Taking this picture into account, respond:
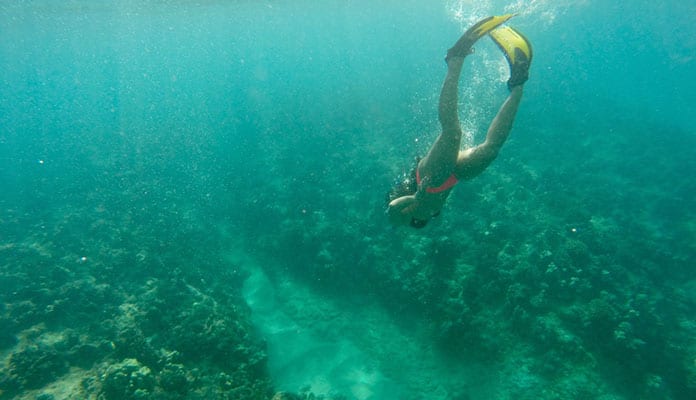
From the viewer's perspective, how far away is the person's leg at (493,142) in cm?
382

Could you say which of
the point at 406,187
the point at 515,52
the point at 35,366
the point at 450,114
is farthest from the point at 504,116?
the point at 35,366

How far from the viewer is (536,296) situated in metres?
8.02

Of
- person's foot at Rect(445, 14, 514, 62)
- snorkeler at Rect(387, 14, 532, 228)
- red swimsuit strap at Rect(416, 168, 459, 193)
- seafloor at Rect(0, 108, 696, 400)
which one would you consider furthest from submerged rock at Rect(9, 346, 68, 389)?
person's foot at Rect(445, 14, 514, 62)

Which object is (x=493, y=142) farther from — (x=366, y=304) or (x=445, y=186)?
(x=366, y=304)

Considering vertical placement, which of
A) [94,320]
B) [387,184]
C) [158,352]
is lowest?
[158,352]

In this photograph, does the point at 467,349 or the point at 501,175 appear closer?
the point at 467,349

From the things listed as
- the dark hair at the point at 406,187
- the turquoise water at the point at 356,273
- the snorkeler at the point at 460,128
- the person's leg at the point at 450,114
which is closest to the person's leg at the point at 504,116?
the snorkeler at the point at 460,128

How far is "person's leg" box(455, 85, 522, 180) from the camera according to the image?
3.82 m

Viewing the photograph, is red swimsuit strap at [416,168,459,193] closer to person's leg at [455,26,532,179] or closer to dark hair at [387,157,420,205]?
person's leg at [455,26,532,179]

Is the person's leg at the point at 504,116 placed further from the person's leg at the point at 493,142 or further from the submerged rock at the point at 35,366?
the submerged rock at the point at 35,366

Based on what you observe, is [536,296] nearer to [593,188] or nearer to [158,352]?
[593,188]

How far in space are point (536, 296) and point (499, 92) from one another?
19.0m

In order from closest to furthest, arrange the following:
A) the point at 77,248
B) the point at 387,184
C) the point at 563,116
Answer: the point at 77,248 → the point at 387,184 → the point at 563,116

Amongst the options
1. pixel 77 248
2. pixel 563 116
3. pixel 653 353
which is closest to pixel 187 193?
pixel 77 248
